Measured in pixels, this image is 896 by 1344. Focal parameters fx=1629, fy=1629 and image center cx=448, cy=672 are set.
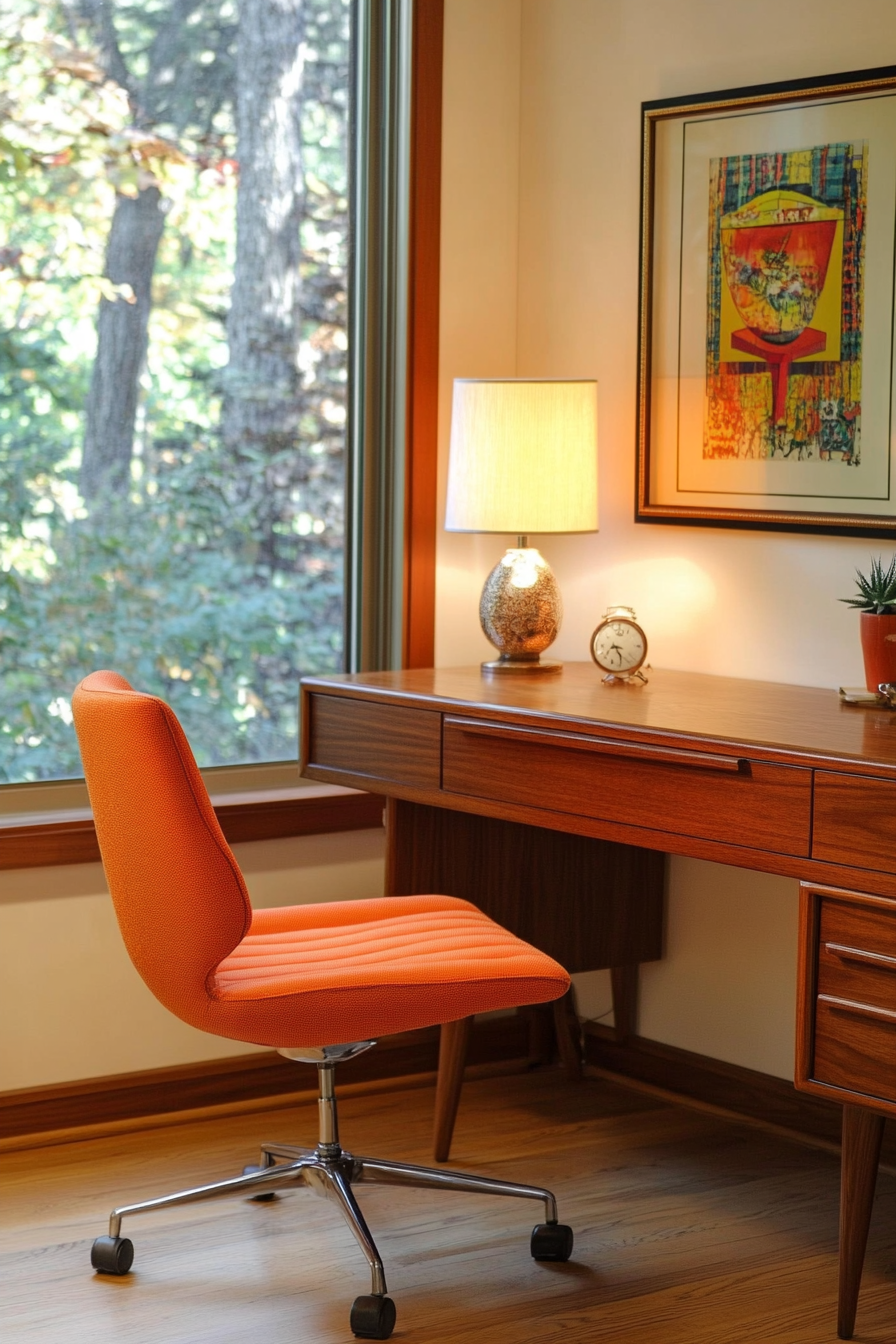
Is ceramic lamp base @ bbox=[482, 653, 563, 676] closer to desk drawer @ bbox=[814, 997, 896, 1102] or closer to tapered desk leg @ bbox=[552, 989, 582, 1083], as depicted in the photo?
tapered desk leg @ bbox=[552, 989, 582, 1083]

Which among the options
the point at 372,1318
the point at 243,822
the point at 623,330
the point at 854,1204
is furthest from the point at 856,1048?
the point at 623,330

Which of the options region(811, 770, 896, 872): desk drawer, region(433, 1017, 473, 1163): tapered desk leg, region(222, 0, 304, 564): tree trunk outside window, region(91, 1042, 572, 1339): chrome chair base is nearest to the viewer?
region(811, 770, 896, 872): desk drawer

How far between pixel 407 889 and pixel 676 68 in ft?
5.01

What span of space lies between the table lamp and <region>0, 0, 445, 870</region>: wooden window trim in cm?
29

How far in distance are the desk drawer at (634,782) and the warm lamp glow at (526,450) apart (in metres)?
0.46

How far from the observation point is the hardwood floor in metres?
2.15

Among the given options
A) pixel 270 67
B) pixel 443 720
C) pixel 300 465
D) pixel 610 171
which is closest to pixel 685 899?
pixel 443 720

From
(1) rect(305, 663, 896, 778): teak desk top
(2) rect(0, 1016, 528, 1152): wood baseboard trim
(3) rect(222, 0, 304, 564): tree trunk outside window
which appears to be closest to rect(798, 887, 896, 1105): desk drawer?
(1) rect(305, 663, 896, 778): teak desk top

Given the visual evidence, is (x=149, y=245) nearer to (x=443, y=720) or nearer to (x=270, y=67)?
(x=270, y=67)

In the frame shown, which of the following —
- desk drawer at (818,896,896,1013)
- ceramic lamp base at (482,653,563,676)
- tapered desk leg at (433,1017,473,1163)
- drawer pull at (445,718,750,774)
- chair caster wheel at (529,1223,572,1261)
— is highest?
ceramic lamp base at (482,653,563,676)

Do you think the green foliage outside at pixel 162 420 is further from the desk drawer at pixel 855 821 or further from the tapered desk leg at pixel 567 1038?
the desk drawer at pixel 855 821

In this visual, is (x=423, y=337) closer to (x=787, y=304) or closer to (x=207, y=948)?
(x=787, y=304)

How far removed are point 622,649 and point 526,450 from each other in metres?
0.38

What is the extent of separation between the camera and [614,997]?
312 cm
